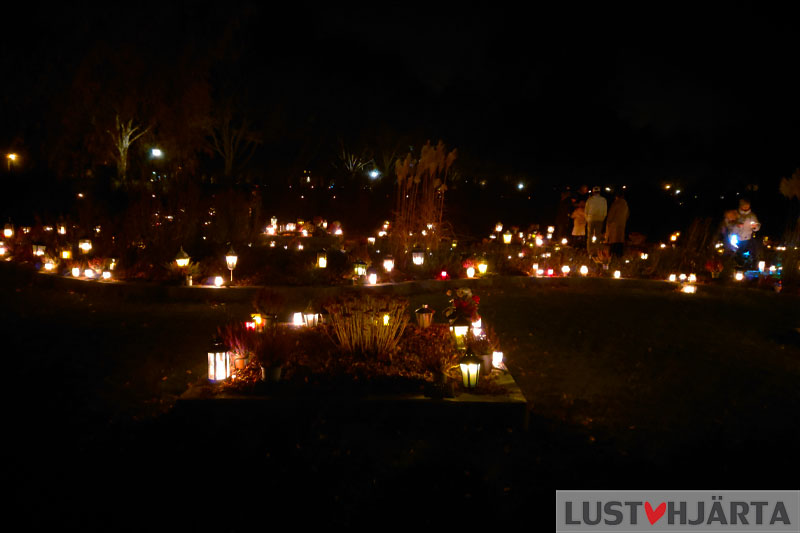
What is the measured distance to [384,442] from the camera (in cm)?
381

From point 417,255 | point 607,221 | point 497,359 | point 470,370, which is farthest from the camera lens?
point 607,221

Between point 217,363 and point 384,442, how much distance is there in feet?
5.14

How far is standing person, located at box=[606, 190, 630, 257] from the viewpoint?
1288 cm

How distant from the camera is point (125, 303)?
8.91m

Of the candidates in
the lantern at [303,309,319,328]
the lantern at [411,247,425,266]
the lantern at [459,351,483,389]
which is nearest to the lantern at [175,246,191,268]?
the lantern at [411,247,425,266]

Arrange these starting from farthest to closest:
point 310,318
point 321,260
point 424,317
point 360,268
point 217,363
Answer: point 321,260
point 360,268
point 310,318
point 424,317
point 217,363

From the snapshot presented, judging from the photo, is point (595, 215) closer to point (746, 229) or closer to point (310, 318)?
point (746, 229)

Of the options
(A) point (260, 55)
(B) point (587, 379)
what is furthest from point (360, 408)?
(A) point (260, 55)

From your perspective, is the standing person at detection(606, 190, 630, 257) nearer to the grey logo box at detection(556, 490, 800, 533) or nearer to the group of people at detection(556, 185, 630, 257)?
the group of people at detection(556, 185, 630, 257)

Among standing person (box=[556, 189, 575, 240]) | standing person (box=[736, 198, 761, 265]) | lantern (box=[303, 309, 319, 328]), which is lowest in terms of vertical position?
lantern (box=[303, 309, 319, 328])

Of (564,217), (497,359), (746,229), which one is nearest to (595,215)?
(746,229)

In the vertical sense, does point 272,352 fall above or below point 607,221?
below

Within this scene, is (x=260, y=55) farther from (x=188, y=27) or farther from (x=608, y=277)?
(x=608, y=277)

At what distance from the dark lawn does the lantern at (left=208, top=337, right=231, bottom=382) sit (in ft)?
1.44
